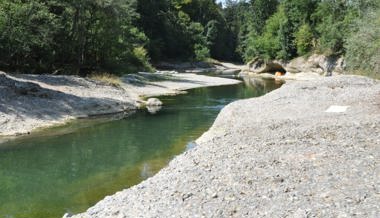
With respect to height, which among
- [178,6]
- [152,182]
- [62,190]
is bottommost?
[62,190]

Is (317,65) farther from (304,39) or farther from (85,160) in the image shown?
(85,160)

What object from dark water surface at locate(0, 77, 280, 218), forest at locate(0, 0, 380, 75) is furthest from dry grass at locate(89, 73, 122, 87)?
dark water surface at locate(0, 77, 280, 218)

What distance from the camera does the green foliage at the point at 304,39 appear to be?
73.8 meters

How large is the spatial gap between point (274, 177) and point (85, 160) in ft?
33.2

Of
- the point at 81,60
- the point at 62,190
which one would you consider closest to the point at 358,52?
the point at 81,60

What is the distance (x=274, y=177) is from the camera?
1259 centimetres

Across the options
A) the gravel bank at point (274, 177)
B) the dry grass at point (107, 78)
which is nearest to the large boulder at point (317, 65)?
the dry grass at point (107, 78)

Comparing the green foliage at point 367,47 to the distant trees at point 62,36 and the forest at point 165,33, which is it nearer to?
the forest at point 165,33

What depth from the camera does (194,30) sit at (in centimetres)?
10869

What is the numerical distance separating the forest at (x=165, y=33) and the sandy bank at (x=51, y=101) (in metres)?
5.08

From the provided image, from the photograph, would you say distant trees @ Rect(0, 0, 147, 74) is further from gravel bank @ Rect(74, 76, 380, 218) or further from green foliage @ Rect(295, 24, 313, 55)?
green foliage @ Rect(295, 24, 313, 55)

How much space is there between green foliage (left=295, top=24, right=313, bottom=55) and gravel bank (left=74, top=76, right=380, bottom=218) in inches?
2127

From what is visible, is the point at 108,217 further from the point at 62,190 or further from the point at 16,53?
A: the point at 16,53

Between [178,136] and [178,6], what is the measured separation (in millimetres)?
94569
